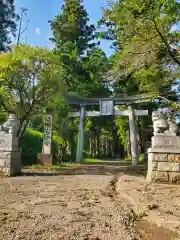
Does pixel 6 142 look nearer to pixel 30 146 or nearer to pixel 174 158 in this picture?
pixel 174 158

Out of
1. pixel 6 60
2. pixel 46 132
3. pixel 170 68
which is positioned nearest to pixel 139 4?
pixel 170 68

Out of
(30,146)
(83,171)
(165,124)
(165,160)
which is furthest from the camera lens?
(30,146)

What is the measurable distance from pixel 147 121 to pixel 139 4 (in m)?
15.9

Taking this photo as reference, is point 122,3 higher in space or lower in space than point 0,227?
higher

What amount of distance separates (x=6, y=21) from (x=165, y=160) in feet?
57.4

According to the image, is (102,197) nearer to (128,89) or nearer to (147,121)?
(128,89)

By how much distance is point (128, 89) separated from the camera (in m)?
17.0

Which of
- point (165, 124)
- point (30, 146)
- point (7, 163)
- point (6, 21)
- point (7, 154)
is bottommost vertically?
point (7, 163)

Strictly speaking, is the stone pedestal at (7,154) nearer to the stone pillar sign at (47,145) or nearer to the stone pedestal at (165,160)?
the stone pedestal at (165,160)

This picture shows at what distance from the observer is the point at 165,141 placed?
6.54 m

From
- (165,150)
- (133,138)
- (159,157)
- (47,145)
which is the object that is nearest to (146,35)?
(165,150)

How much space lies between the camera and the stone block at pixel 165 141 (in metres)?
6.47

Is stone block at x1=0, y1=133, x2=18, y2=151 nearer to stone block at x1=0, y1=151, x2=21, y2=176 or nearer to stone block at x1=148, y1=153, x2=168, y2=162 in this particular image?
stone block at x1=0, y1=151, x2=21, y2=176

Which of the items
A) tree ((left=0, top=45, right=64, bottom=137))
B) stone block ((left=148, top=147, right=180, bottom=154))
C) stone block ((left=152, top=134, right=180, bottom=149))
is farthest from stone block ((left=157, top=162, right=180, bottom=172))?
tree ((left=0, top=45, right=64, bottom=137))
